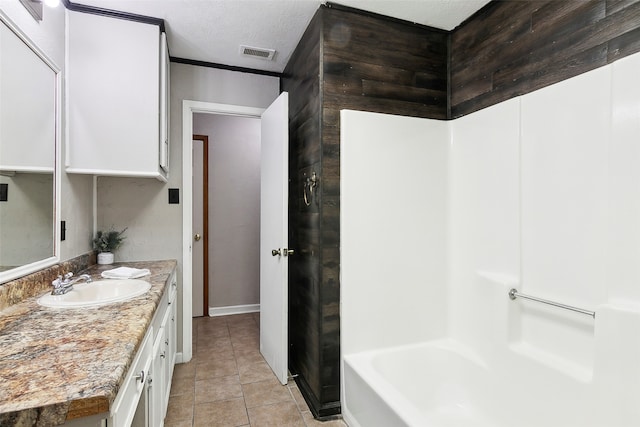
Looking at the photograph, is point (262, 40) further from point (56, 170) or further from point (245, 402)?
point (245, 402)

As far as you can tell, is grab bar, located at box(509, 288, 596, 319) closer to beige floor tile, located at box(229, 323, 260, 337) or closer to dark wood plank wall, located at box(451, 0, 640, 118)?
dark wood plank wall, located at box(451, 0, 640, 118)

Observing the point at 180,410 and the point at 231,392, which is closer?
the point at 180,410

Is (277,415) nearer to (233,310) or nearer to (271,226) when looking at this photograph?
(271,226)

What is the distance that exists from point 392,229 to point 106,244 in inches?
79.1

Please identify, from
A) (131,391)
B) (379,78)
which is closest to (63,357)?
(131,391)

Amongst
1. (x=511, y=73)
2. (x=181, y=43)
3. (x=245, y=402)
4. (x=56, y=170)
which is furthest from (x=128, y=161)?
(x=511, y=73)

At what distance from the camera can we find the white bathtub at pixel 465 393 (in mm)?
1342

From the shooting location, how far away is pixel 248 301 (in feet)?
13.1

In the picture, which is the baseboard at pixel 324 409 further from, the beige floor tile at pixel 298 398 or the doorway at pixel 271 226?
the doorway at pixel 271 226

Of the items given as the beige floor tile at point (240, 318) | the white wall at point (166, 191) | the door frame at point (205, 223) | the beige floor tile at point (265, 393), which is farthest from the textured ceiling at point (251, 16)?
the beige floor tile at point (240, 318)

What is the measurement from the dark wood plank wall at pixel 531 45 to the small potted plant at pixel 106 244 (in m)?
2.53

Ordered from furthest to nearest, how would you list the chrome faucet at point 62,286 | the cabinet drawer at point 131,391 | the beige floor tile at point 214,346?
the beige floor tile at point 214,346 < the chrome faucet at point 62,286 < the cabinet drawer at point 131,391

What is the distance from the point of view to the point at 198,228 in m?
3.79

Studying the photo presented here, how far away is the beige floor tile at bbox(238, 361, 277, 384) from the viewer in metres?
2.40
